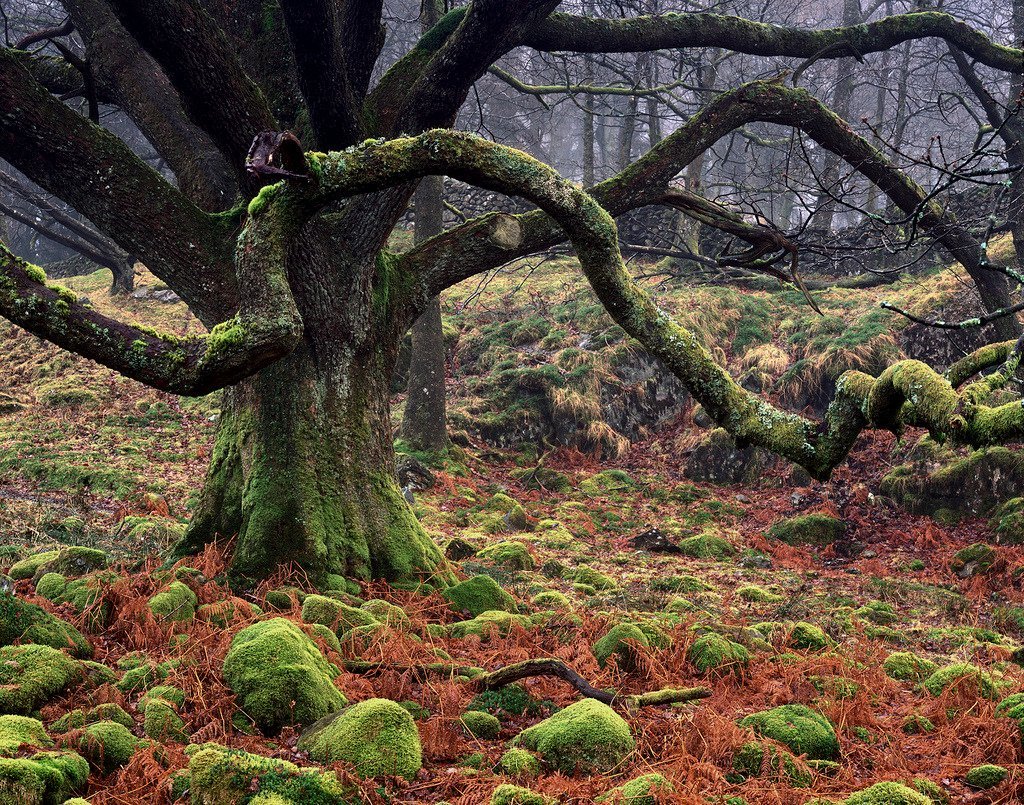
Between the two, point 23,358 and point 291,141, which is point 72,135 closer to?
point 291,141

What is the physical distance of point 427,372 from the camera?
11805 millimetres

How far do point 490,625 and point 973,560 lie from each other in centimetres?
592

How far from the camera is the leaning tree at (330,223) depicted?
411 centimetres

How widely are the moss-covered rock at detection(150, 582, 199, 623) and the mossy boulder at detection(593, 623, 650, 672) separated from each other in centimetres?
246

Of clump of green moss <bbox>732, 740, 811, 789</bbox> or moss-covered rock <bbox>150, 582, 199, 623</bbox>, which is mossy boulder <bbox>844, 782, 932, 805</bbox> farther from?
moss-covered rock <bbox>150, 582, 199, 623</bbox>

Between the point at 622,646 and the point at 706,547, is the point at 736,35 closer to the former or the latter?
the point at 706,547

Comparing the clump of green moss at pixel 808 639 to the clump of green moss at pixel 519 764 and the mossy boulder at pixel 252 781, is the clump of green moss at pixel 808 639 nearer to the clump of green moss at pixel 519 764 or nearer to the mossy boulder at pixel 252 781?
the clump of green moss at pixel 519 764

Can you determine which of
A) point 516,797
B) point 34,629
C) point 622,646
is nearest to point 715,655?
point 622,646

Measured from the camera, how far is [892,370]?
14.4ft

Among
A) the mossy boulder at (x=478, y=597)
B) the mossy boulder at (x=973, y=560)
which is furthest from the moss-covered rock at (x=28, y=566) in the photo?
the mossy boulder at (x=973, y=560)

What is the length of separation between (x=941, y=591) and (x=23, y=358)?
46.2 ft

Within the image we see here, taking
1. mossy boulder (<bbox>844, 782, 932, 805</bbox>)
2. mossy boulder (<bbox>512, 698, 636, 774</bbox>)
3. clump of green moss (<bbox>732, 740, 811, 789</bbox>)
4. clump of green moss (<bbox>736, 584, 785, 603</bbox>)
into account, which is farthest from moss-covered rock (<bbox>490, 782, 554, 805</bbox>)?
clump of green moss (<bbox>736, 584, 785, 603</bbox>)

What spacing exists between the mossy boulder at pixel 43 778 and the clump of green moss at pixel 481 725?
1.60 m

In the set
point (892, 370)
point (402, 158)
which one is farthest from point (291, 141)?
point (892, 370)
